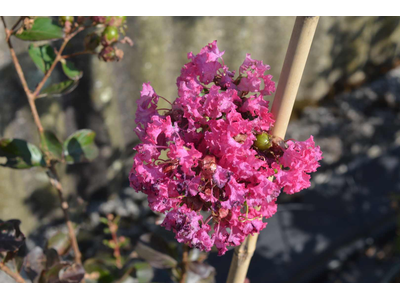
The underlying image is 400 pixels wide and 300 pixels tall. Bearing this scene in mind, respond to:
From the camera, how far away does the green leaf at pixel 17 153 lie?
926 millimetres

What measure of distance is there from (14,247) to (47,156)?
274mm

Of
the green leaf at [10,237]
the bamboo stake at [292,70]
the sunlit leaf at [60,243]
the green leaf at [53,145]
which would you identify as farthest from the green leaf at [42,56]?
the bamboo stake at [292,70]

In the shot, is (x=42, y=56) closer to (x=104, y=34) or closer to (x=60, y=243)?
(x=104, y=34)

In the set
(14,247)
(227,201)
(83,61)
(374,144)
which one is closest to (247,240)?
(227,201)

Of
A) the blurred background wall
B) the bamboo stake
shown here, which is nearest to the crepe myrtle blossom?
the bamboo stake

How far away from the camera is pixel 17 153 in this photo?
3.08ft

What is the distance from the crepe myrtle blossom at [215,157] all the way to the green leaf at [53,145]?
49 centimetres

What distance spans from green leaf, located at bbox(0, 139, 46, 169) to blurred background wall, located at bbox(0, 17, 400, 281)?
22cm

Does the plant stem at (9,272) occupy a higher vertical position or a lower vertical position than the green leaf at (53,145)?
lower

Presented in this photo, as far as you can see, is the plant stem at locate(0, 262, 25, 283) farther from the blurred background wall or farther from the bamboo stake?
the bamboo stake

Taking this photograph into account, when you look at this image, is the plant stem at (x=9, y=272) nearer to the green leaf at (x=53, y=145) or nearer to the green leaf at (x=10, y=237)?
the green leaf at (x=10, y=237)

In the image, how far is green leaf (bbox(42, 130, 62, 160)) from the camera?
1.00m

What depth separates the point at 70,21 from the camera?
3.03 ft

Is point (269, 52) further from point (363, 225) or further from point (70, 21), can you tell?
point (70, 21)
